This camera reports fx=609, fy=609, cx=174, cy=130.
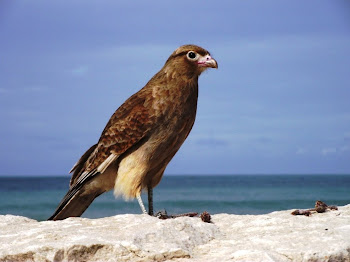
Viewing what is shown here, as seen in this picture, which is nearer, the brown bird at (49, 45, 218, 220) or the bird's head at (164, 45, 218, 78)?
the brown bird at (49, 45, 218, 220)

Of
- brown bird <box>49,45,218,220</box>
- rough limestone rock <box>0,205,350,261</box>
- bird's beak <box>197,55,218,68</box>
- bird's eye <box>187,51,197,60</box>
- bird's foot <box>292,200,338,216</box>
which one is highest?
bird's eye <box>187,51,197,60</box>

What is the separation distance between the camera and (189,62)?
705cm

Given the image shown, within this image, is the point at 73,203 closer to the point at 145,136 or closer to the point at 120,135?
the point at 120,135

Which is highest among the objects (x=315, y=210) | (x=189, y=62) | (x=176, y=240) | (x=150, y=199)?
(x=189, y=62)

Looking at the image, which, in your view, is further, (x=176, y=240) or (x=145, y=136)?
(x=145, y=136)

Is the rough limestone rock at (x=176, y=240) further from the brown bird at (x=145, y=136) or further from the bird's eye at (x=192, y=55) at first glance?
the bird's eye at (x=192, y=55)

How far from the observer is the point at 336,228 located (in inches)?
209

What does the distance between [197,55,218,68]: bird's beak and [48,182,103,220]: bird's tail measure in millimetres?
1979

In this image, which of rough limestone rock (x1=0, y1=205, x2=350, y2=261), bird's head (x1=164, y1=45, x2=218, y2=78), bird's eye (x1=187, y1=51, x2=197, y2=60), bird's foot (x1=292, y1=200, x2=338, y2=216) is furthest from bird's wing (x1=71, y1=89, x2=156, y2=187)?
bird's foot (x1=292, y1=200, x2=338, y2=216)

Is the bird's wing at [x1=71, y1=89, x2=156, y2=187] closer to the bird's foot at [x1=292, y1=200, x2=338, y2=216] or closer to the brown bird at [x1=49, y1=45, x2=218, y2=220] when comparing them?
the brown bird at [x1=49, y1=45, x2=218, y2=220]

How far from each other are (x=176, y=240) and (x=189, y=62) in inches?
108

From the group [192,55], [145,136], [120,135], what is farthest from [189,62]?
[120,135]

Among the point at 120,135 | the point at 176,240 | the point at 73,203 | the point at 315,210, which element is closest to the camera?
the point at 176,240

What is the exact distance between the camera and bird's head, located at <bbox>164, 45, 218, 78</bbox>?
23.0ft
